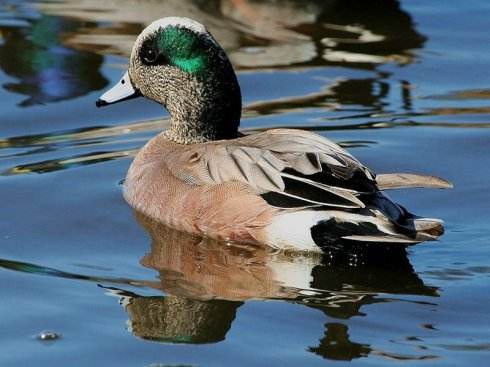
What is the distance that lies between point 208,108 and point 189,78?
Answer: 0.18 metres

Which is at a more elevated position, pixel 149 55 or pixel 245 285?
pixel 149 55

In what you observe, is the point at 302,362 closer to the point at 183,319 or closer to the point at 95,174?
the point at 183,319

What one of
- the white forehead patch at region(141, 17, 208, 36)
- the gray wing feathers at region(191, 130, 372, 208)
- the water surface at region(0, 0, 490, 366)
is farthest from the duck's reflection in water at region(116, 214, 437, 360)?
the white forehead patch at region(141, 17, 208, 36)

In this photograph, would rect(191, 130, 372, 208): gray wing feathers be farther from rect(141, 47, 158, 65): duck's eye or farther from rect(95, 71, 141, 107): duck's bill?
rect(95, 71, 141, 107): duck's bill

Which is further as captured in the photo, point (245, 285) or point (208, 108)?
point (208, 108)

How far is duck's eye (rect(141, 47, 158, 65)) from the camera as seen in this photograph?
7336 millimetres

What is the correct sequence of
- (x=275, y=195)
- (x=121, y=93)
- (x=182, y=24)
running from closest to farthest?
(x=275, y=195), (x=182, y=24), (x=121, y=93)

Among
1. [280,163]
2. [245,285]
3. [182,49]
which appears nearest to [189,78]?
[182,49]

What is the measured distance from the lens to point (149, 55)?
7.36m

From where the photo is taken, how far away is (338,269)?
636 cm

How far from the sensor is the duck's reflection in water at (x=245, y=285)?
219 inches

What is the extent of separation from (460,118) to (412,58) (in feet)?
4.37

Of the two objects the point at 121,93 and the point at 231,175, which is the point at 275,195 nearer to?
the point at 231,175

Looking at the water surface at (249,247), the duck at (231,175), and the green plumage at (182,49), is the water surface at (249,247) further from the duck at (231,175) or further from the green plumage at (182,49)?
the green plumage at (182,49)
